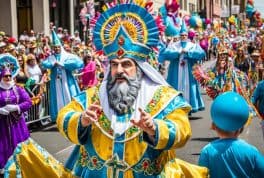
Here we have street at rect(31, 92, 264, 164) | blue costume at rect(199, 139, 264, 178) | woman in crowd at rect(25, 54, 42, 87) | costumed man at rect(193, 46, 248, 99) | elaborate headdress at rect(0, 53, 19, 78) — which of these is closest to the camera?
blue costume at rect(199, 139, 264, 178)

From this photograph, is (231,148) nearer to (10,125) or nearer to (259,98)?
(259,98)

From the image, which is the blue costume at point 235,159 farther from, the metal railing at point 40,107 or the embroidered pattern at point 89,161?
the metal railing at point 40,107

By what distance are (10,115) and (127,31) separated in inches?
152

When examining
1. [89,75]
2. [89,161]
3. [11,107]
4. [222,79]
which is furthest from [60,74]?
[89,161]

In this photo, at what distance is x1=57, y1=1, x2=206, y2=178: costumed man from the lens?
3.92 metres

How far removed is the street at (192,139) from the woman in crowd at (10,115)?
2.53 feet

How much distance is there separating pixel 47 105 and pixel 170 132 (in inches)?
351

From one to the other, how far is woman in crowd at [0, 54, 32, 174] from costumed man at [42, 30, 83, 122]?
381 cm

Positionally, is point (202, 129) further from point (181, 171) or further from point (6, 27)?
point (6, 27)

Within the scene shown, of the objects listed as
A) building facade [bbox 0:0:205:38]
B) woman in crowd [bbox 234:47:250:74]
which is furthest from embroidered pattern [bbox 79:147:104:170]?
woman in crowd [bbox 234:47:250:74]

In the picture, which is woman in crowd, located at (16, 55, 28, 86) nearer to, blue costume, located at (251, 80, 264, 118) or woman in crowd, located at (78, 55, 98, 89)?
woman in crowd, located at (78, 55, 98, 89)

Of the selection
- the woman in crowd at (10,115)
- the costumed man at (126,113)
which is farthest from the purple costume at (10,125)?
the costumed man at (126,113)

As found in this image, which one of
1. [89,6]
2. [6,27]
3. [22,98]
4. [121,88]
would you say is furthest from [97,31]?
[6,27]

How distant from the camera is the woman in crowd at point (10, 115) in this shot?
24.7ft
